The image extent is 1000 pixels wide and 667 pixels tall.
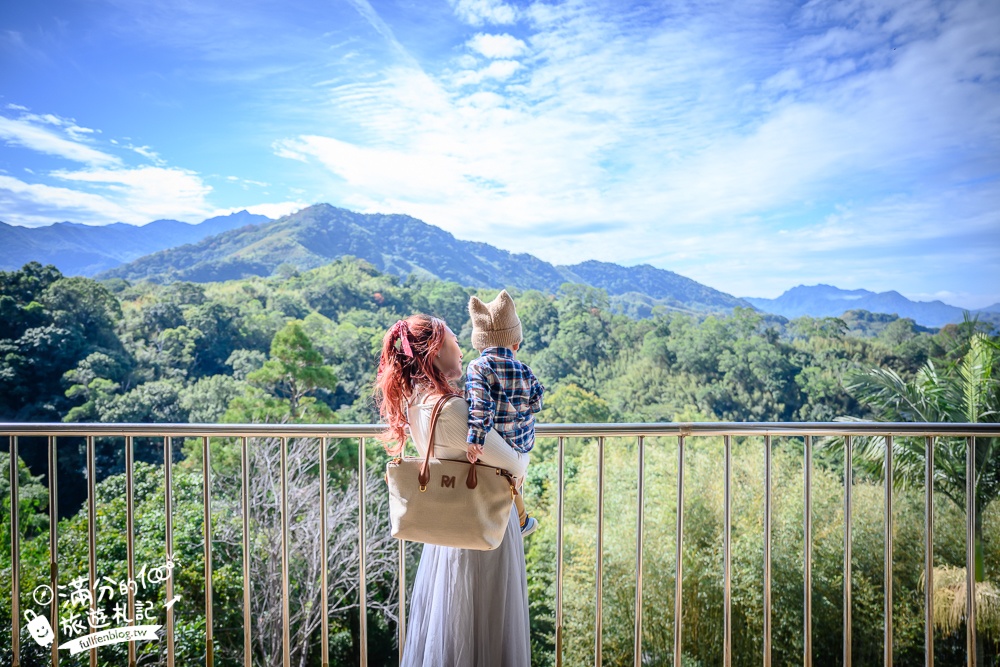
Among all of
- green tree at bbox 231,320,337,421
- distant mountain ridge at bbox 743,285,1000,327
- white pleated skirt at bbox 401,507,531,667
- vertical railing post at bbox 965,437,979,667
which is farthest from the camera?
distant mountain ridge at bbox 743,285,1000,327

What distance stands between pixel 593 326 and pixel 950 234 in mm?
13385

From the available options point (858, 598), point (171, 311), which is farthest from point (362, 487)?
point (171, 311)

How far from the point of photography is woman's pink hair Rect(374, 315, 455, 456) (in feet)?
5.00

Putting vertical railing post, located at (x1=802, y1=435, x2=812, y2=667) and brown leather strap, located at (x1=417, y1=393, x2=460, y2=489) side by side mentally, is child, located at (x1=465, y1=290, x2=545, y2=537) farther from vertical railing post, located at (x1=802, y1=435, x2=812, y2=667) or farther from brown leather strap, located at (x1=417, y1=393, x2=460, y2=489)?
vertical railing post, located at (x1=802, y1=435, x2=812, y2=667)

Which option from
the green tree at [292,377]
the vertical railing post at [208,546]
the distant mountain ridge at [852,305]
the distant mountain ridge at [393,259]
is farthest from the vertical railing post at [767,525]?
the distant mountain ridge at [393,259]

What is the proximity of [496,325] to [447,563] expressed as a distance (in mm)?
590

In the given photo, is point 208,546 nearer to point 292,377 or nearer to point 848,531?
point 848,531

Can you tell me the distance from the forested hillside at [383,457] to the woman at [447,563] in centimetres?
483

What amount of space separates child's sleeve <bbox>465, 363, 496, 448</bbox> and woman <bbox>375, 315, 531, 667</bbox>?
0.02 meters

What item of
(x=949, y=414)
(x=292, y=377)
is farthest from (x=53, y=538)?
(x=949, y=414)

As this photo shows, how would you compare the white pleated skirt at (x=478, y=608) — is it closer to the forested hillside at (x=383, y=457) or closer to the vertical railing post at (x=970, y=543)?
the vertical railing post at (x=970, y=543)

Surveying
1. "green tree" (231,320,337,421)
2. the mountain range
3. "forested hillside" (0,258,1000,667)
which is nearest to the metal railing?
"forested hillside" (0,258,1000,667)

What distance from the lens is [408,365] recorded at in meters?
1.53

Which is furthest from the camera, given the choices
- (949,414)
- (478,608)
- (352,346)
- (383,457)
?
(352,346)
